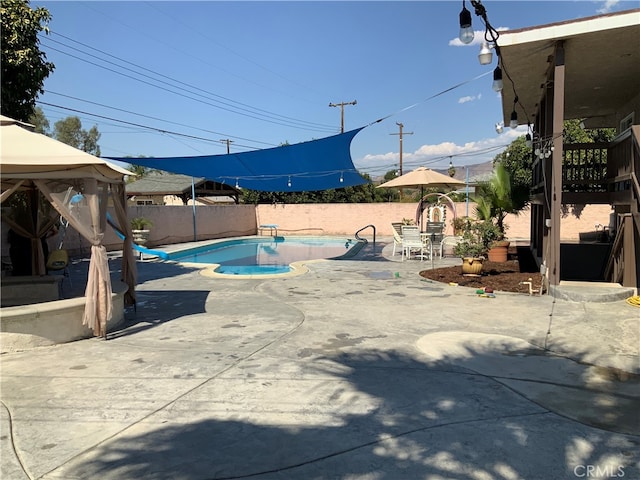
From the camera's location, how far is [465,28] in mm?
5355

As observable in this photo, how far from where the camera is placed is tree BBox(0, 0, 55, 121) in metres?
8.35

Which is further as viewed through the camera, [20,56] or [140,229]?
[140,229]

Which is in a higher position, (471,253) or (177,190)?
(177,190)

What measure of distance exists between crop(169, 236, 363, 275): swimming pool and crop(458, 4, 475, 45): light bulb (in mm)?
8389

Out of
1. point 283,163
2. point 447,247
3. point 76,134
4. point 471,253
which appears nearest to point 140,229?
point 283,163

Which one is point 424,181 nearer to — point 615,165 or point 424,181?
point 424,181

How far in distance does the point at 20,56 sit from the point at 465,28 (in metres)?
8.06

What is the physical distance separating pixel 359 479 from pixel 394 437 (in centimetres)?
55

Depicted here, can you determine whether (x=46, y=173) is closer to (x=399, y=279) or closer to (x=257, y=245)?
(x=399, y=279)

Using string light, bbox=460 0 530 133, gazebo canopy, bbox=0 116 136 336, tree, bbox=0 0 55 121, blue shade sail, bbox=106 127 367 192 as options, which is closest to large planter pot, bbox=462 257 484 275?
string light, bbox=460 0 530 133

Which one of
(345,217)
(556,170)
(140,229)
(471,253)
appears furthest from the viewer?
(345,217)

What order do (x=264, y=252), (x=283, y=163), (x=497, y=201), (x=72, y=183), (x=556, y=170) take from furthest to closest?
(x=264, y=252) → (x=283, y=163) → (x=497, y=201) → (x=556, y=170) → (x=72, y=183)

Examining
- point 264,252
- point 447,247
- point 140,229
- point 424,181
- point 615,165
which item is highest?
point 424,181

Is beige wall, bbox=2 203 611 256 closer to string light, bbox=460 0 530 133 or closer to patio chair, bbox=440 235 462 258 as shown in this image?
patio chair, bbox=440 235 462 258
